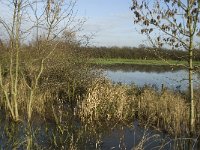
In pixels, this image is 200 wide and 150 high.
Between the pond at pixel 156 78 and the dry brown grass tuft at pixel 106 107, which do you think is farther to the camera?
the dry brown grass tuft at pixel 106 107

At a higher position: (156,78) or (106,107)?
(106,107)

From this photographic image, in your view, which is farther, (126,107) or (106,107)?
(126,107)

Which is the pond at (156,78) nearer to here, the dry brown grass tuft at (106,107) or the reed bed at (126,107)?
the reed bed at (126,107)

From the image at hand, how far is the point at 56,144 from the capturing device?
322 inches

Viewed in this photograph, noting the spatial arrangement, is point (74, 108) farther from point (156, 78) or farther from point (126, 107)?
point (156, 78)

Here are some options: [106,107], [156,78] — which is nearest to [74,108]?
[106,107]

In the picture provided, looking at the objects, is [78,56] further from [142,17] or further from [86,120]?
[142,17]

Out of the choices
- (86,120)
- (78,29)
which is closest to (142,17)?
(78,29)

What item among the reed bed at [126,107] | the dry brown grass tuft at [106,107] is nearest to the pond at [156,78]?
the reed bed at [126,107]

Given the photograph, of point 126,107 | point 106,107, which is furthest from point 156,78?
point 106,107

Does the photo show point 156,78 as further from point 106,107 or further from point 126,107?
point 106,107

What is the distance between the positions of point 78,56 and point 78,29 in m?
4.51

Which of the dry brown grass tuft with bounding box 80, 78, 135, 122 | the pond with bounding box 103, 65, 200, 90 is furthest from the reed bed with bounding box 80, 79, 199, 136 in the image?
the pond with bounding box 103, 65, 200, 90

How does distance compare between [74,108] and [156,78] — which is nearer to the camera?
[74,108]
